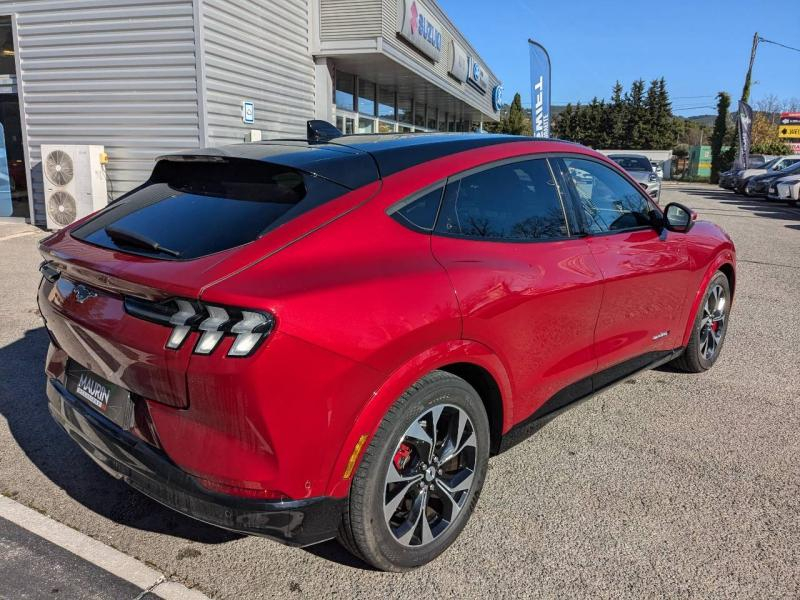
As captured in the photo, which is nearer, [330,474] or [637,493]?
[330,474]

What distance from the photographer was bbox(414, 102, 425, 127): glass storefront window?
71.4 ft

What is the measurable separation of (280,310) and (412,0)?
13.7 metres

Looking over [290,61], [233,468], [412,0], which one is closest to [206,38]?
[290,61]

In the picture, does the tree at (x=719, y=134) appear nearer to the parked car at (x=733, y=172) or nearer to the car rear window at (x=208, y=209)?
the parked car at (x=733, y=172)

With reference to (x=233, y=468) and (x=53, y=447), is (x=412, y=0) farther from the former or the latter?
(x=233, y=468)

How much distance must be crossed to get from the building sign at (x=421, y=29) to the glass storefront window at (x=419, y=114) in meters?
4.61

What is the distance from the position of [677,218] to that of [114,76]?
30.3 feet

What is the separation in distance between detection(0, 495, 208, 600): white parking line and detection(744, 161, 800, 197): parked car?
89.8ft

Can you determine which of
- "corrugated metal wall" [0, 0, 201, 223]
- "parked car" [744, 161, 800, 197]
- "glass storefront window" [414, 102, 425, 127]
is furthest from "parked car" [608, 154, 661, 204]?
"corrugated metal wall" [0, 0, 201, 223]

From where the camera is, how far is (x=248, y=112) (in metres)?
10.6

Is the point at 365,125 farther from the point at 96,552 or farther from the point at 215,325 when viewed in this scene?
the point at 215,325

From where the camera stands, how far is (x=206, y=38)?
31.0 feet

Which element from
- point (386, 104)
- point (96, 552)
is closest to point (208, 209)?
point (96, 552)

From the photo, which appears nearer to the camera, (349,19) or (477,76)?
(349,19)
